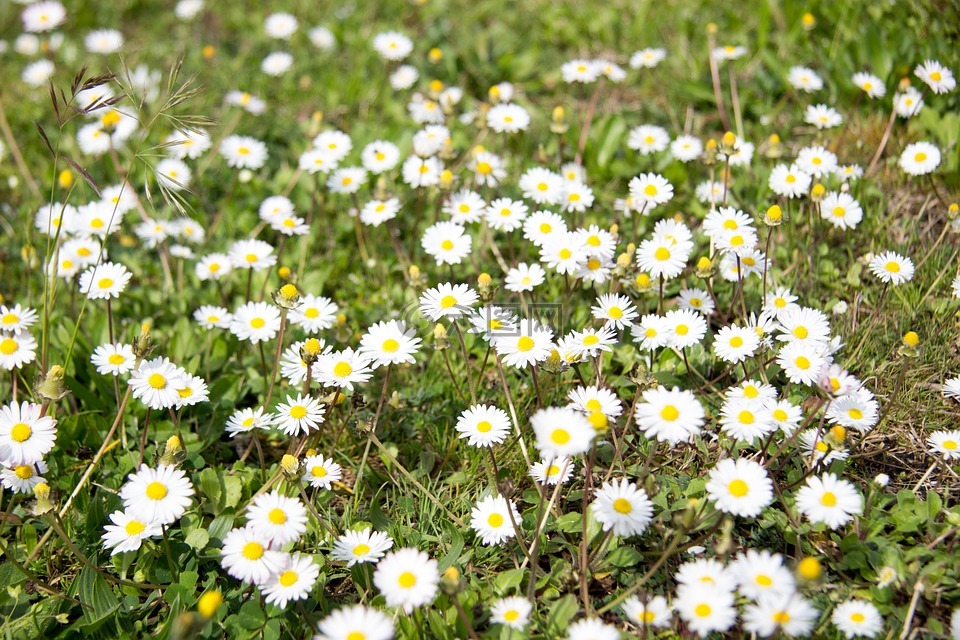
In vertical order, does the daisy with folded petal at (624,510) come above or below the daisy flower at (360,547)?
below

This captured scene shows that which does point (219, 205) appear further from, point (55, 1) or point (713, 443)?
point (713, 443)

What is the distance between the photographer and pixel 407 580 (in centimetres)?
211

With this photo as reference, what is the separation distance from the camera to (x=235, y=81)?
4906mm

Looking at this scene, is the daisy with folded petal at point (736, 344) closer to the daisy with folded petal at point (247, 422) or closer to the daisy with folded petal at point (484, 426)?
the daisy with folded petal at point (484, 426)

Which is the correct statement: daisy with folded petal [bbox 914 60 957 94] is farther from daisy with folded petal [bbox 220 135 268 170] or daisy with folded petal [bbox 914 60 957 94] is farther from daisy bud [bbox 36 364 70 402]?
daisy bud [bbox 36 364 70 402]

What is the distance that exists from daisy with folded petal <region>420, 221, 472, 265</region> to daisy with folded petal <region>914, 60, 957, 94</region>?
202 cm

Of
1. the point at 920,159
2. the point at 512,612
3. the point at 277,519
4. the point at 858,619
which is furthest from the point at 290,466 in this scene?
the point at 920,159

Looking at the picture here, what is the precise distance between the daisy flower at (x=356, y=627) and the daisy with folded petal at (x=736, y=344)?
52.7 inches

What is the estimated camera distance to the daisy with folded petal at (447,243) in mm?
3170

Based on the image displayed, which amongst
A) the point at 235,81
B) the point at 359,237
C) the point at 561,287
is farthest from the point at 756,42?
the point at 235,81

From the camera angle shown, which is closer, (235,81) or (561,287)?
(561,287)

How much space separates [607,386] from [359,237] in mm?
1409

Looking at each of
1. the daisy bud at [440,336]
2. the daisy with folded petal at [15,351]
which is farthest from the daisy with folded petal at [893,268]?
the daisy with folded petal at [15,351]

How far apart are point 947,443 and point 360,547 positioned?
177 cm
